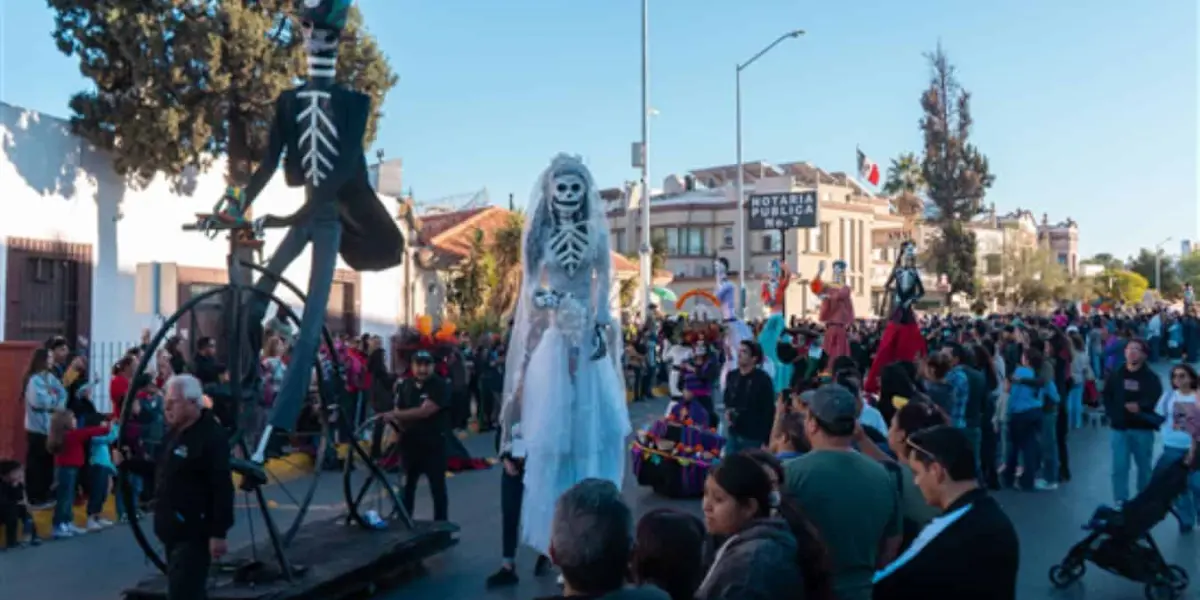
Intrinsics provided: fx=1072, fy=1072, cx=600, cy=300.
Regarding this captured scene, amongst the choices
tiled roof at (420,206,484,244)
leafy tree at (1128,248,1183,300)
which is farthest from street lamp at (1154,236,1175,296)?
tiled roof at (420,206,484,244)

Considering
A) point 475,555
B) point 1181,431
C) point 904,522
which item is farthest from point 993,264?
point 904,522

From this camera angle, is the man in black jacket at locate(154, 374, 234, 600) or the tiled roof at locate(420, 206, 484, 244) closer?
the man in black jacket at locate(154, 374, 234, 600)

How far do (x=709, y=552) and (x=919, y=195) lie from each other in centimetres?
6072

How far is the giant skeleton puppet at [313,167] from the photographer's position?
6906 mm

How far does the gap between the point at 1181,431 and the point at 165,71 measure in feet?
47.7

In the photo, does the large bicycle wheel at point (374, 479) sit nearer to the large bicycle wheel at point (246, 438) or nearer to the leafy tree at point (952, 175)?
the large bicycle wheel at point (246, 438)

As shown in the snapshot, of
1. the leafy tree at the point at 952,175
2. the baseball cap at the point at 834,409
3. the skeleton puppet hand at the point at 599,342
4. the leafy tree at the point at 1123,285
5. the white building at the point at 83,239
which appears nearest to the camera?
the baseball cap at the point at 834,409

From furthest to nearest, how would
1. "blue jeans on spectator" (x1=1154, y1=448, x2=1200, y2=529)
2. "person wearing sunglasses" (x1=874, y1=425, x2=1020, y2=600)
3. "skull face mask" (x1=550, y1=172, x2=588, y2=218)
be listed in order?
"blue jeans on spectator" (x1=1154, y1=448, x2=1200, y2=529) < "skull face mask" (x1=550, y1=172, x2=588, y2=218) < "person wearing sunglasses" (x1=874, y1=425, x2=1020, y2=600)

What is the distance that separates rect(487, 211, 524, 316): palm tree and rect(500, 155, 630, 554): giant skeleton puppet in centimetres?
1982

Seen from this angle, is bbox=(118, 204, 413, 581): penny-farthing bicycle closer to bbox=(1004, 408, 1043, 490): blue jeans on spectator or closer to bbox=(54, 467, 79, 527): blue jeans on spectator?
bbox=(54, 467, 79, 527): blue jeans on spectator

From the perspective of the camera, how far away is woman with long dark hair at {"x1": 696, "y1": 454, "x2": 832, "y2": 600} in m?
3.12

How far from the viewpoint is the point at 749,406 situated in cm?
940

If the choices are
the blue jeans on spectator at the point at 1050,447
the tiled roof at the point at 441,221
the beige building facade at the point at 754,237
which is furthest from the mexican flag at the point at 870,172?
the blue jeans on spectator at the point at 1050,447

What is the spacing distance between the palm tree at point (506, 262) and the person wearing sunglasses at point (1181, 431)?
1928cm
